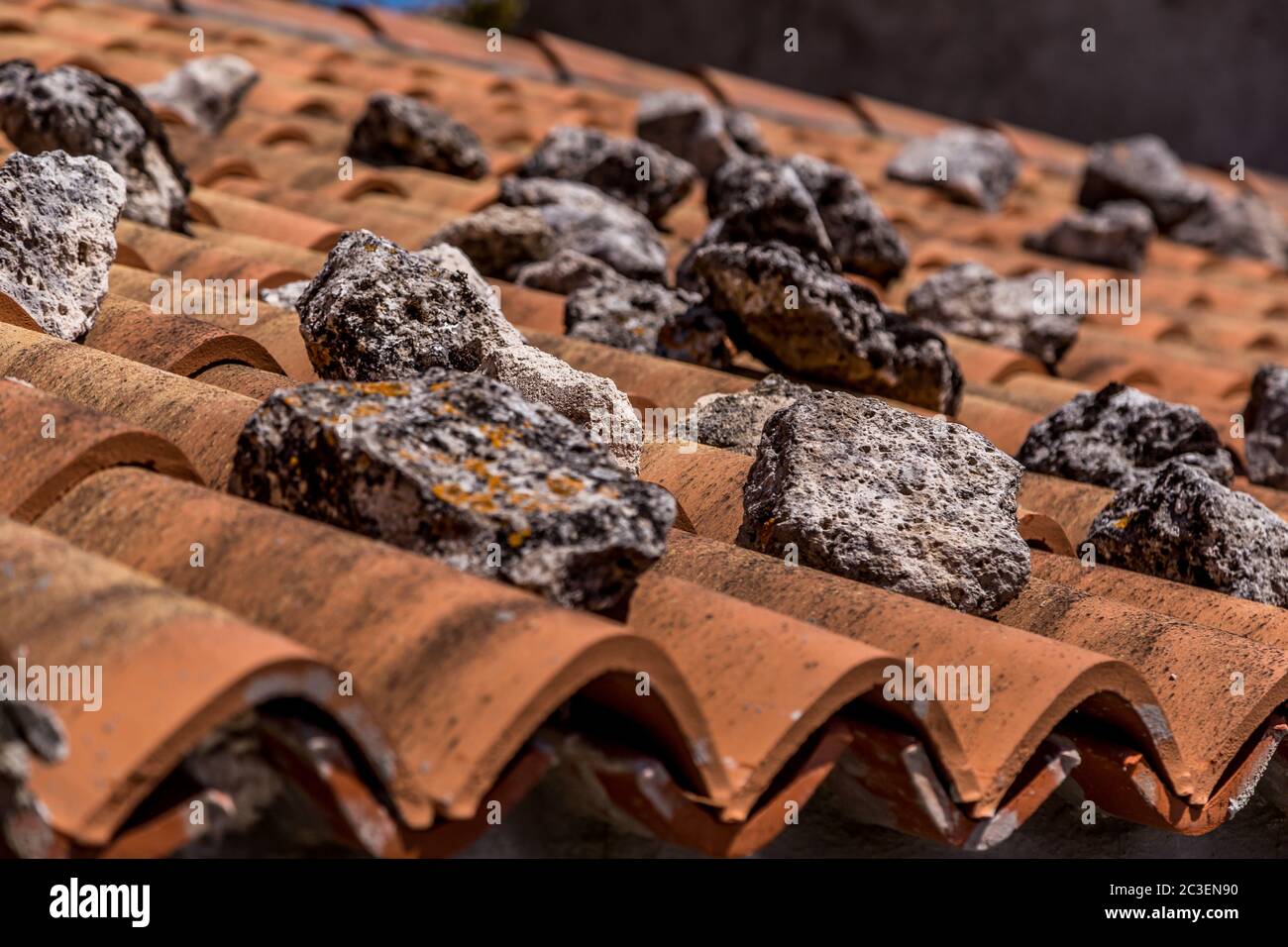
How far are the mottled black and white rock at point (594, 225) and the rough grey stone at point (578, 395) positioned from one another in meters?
1.83

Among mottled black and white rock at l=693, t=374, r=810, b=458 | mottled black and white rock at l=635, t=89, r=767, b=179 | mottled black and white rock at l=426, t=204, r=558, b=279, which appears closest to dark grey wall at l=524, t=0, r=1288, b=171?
mottled black and white rock at l=635, t=89, r=767, b=179

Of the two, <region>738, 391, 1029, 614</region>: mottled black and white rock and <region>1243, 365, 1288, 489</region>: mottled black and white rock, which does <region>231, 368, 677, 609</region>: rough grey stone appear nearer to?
<region>738, 391, 1029, 614</region>: mottled black and white rock

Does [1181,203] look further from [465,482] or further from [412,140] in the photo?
[465,482]

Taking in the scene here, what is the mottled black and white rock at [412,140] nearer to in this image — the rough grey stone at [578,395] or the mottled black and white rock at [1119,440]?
the mottled black and white rock at [1119,440]

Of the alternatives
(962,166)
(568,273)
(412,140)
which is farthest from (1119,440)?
(962,166)

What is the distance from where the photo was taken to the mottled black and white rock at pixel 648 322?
3916 millimetres

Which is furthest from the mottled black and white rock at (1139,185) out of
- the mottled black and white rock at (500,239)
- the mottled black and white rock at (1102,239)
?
the mottled black and white rock at (500,239)

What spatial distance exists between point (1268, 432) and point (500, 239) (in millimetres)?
2211

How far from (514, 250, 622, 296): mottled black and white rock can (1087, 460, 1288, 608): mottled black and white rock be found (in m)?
1.78

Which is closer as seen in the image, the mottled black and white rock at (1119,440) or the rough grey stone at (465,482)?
the rough grey stone at (465,482)

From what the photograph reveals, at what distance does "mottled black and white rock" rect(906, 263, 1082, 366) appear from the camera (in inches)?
200

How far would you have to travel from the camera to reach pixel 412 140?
5746mm
